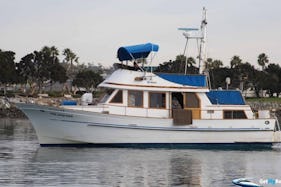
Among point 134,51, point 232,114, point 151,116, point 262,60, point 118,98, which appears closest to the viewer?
point 118,98

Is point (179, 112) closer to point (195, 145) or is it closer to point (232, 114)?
point (195, 145)

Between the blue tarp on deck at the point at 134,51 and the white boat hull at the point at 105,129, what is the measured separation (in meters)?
3.31

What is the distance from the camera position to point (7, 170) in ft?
79.9

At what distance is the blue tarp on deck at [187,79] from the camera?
111 ft

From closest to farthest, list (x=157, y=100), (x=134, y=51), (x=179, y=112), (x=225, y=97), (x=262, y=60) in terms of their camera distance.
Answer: (x=179, y=112) < (x=157, y=100) < (x=134, y=51) < (x=225, y=97) < (x=262, y=60)

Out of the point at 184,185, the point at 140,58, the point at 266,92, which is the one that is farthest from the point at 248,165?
the point at 266,92

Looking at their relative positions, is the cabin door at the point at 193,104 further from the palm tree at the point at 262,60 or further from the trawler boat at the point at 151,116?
the palm tree at the point at 262,60

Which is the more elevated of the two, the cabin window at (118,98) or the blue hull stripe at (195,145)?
the cabin window at (118,98)

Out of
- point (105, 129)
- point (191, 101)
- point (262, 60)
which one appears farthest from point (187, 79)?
point (262, 60)

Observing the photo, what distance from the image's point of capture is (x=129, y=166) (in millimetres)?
26172

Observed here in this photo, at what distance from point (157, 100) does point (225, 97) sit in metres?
3.71

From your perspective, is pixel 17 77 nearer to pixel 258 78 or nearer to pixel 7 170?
pixel 258 78

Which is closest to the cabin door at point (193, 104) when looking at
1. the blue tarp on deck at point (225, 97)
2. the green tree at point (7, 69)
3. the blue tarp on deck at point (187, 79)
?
the blue tarp on deck at point (187, 79)

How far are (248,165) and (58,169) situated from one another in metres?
7.75
